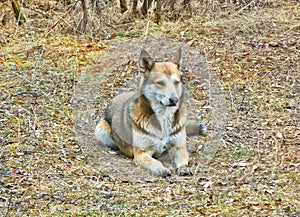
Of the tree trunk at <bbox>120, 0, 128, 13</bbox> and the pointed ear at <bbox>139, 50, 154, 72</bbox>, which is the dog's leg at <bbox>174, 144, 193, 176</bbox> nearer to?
the pointed ear at <bbox>139, 50, 154, 72</bbox>

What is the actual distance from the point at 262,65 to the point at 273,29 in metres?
1.53

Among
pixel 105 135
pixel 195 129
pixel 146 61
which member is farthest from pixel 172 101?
pixel 105 135

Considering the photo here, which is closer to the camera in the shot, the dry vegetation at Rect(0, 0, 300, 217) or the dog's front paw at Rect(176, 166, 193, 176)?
the dry vegetation at Rect(0, 0, 300, 217)

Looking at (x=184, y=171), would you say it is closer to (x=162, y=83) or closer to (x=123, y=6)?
(x=162, y=83)

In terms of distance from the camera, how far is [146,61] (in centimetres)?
621

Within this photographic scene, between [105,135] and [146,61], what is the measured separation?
131 centimetres

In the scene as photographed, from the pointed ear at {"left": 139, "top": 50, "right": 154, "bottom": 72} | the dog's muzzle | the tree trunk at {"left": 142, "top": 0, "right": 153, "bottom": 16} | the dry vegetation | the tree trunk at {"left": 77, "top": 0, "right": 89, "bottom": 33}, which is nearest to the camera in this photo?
the dry vegetation

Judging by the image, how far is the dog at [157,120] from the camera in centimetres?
603

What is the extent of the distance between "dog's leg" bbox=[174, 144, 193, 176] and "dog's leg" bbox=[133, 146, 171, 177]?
154 millimetres

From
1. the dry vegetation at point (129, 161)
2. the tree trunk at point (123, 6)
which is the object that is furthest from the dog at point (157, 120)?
the tree trunk at point (123, 6)

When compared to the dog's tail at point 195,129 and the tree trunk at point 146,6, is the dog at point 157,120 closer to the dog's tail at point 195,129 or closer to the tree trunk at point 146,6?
the dog's tail at point 195,129

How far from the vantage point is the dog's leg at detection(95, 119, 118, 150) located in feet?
23.1

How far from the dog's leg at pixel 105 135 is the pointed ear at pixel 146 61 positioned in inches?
46.9

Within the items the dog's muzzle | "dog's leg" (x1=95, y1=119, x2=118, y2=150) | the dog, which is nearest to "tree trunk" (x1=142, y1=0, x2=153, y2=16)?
"dog's leg" (x1=95, y1=119, x2=118, y2=150)
